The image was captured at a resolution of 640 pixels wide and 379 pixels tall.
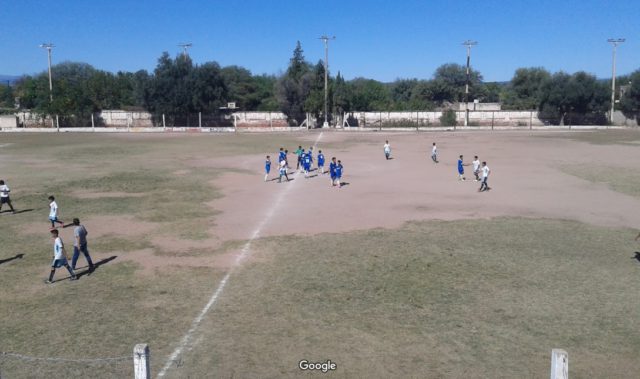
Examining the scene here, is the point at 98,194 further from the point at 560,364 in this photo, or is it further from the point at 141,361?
the point at 560,364

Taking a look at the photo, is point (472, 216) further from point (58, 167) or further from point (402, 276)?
point (58, 167)

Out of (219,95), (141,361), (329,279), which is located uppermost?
(219,95)

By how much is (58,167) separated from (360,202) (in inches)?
883

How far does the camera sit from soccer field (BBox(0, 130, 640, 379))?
902 cm

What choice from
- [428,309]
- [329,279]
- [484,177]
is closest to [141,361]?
[428,309]

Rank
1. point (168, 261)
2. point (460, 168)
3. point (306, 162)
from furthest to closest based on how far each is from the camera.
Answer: point (306, 162) → point (460, 168) → point (168, 261)

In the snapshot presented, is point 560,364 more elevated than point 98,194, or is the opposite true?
point 560,364

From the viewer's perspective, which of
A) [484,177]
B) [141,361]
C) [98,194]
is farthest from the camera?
[484,177]

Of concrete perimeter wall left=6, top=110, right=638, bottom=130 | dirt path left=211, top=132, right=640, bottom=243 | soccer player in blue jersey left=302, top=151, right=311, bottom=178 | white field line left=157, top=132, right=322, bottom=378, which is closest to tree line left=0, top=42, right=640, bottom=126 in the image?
concrete perimeter wall left=6, top=110, right=638, bottom=130

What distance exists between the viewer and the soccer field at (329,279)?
9.02 meters

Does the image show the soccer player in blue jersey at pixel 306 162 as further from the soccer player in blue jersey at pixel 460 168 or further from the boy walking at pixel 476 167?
the boy walking at pixel 476 167

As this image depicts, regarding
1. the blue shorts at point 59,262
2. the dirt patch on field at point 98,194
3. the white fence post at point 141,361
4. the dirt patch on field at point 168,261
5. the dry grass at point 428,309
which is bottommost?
the dry grass at point 428,309

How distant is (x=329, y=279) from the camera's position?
507 inches

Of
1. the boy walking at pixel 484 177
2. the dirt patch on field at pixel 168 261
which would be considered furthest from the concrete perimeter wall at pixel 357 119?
the dirt patch on field at pixel 168 261
